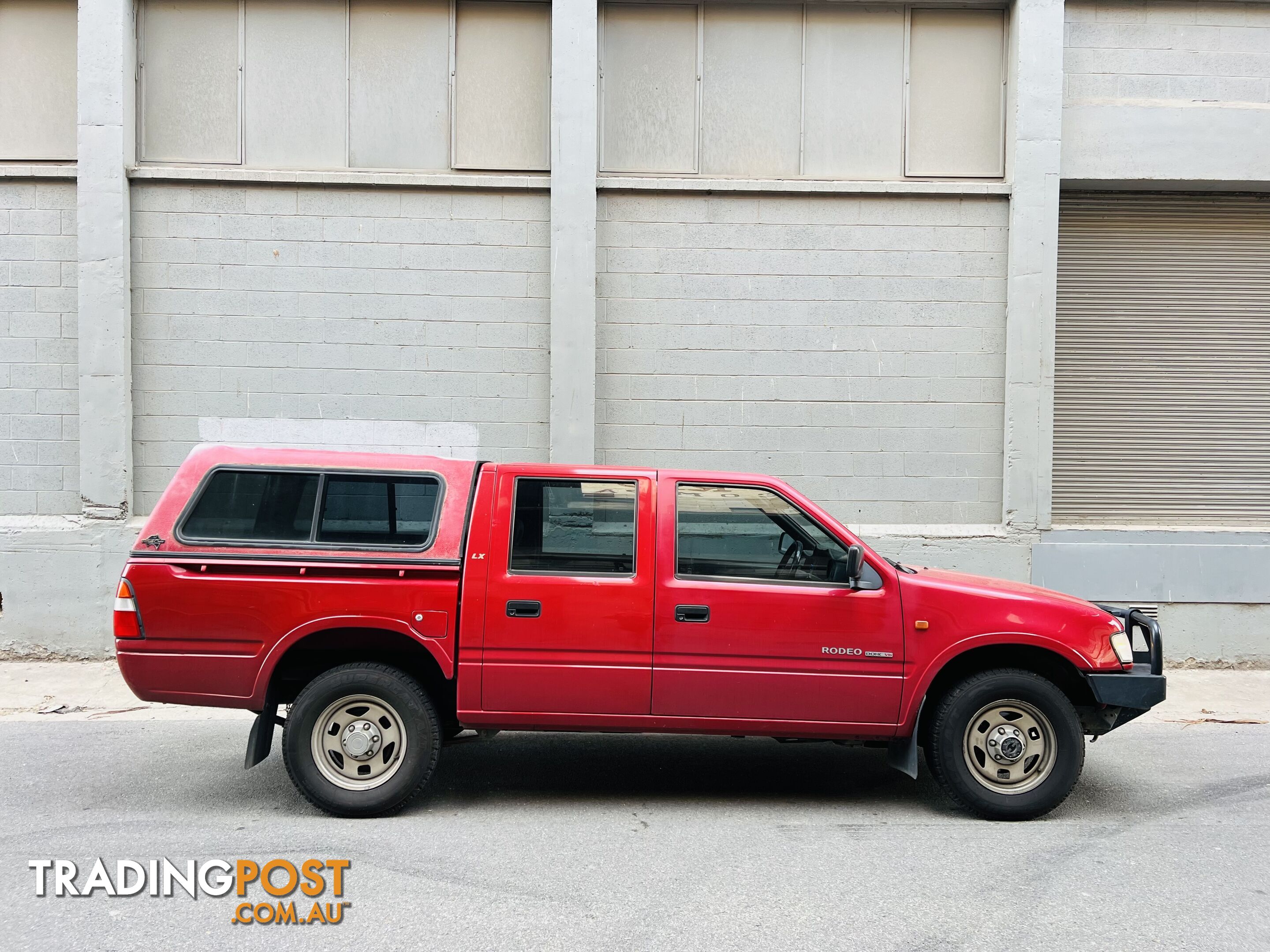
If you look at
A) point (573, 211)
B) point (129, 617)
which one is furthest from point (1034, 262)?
point (129, 617)

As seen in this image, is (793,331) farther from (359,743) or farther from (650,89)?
(359,743)

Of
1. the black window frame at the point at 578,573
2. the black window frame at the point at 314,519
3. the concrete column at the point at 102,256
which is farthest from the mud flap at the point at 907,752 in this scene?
the concrete column at the point at 102,256

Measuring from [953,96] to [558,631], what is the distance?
24.7ft

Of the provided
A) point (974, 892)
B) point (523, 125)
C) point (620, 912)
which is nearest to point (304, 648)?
point (620, 912)

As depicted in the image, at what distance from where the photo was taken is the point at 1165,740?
276 inches

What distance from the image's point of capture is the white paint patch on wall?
9492 millimetres

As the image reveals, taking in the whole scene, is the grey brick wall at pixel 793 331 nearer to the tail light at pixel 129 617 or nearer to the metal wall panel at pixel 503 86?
the metal wall panel at pixel 503 86

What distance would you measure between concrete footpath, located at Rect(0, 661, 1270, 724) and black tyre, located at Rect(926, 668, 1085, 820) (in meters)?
3.18

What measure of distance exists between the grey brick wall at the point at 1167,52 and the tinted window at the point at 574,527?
728cm

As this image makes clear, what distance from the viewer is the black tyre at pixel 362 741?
505 centimetres

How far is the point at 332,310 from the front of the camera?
952 centimetres

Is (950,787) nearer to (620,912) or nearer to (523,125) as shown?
(620,912)

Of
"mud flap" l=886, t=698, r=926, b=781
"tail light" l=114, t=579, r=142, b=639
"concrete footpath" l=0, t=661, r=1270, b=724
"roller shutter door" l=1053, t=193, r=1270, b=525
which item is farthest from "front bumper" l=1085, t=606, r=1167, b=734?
"tail light" l=114, t=579, r=142, b=639

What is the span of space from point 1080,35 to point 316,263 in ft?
25.5
